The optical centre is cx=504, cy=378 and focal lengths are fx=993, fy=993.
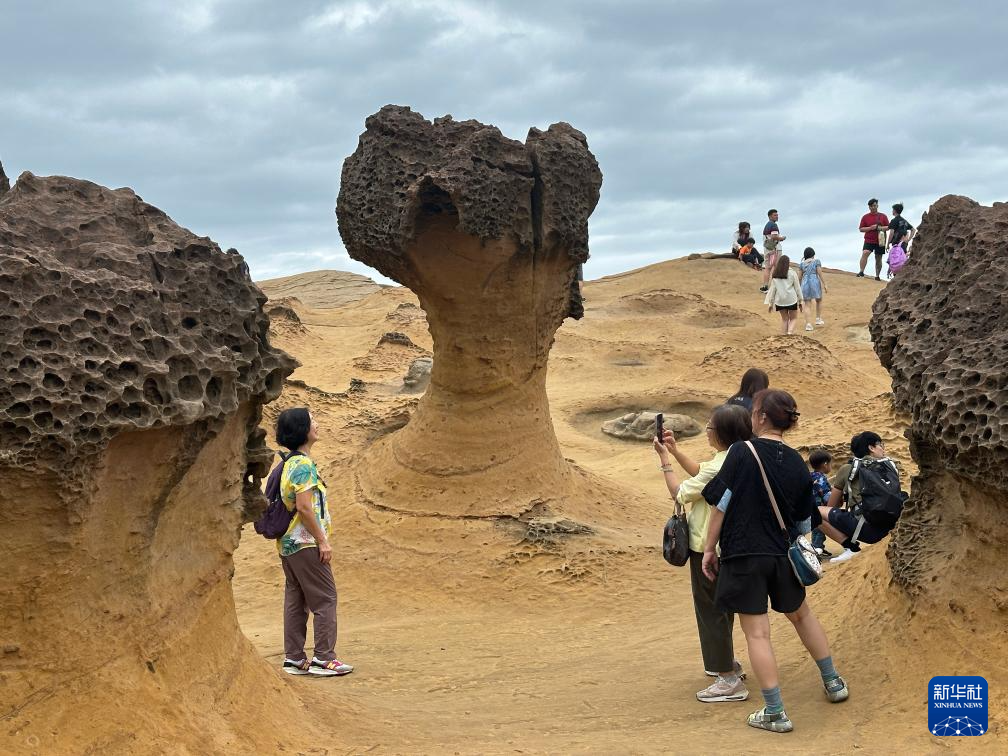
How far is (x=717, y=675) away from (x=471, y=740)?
3.52 ft

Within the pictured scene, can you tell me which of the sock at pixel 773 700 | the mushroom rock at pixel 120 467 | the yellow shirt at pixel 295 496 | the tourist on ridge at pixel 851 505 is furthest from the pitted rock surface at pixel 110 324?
the tourist on ridge at pixel 851 505

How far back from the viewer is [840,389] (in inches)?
465

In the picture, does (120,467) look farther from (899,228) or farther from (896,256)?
(899,228)

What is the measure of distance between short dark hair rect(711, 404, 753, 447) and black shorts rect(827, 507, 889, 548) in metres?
0.90

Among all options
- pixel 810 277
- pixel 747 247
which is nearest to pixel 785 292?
pixel 810 277

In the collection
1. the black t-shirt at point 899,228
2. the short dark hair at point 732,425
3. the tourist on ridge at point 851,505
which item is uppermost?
the black t-shirt at point 899,228

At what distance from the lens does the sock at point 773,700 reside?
11.1ft

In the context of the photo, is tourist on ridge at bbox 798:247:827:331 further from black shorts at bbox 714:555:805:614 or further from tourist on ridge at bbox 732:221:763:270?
black shorts at bbox 714:555:805:614

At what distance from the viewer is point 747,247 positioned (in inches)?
780

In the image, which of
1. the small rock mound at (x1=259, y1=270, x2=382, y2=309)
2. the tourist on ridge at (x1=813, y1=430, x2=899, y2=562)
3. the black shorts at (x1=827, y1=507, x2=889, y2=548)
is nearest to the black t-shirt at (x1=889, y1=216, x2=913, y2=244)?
the tourist on ridge at (x1=813, y1=430, x2=899, y2=562)

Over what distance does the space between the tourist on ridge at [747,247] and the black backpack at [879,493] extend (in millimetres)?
15319

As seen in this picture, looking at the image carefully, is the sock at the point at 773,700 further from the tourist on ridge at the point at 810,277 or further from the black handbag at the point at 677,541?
the tourist on ridge at the point at 810,277

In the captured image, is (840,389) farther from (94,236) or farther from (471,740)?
(94,236)

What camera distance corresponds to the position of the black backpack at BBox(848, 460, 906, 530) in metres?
4.30
